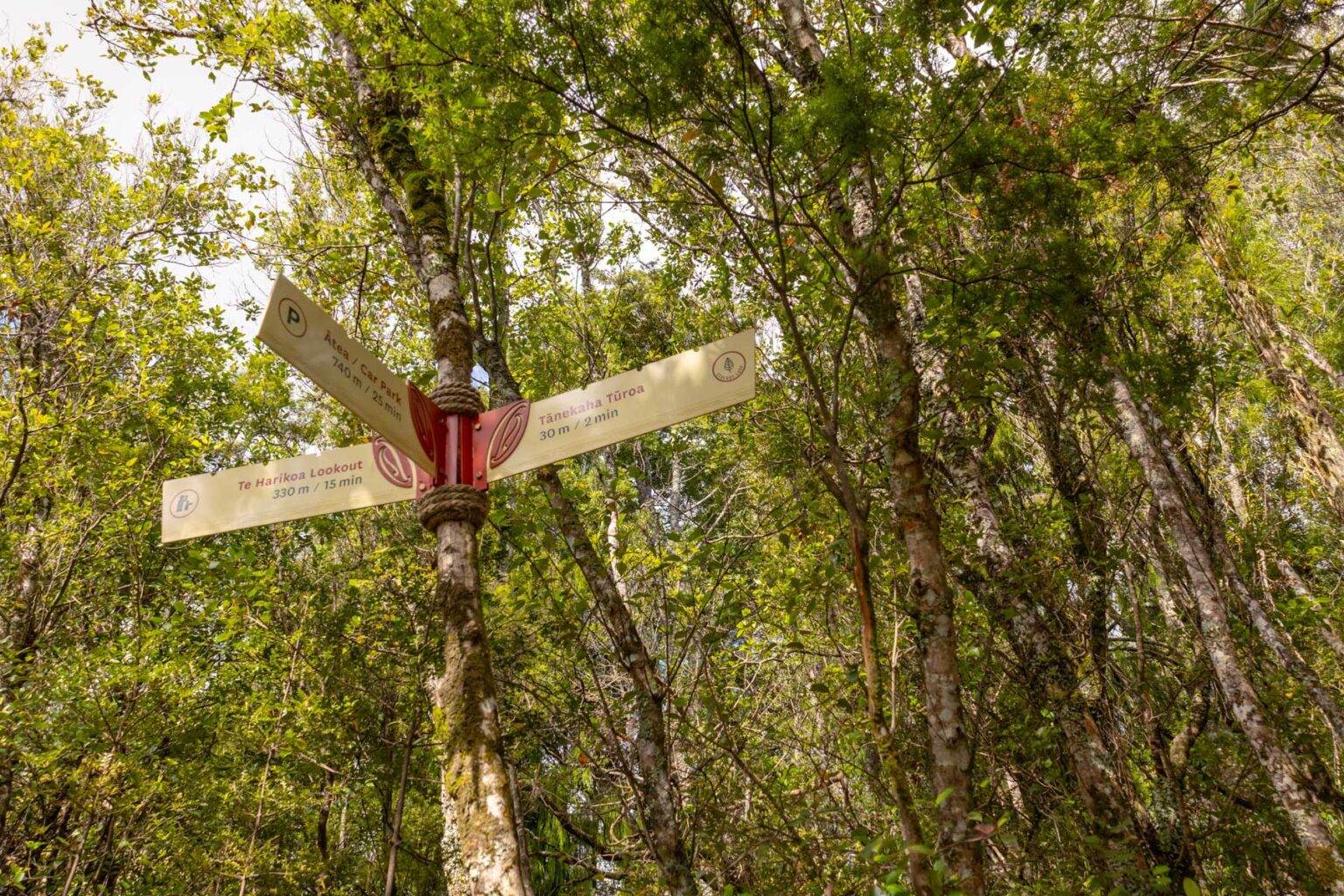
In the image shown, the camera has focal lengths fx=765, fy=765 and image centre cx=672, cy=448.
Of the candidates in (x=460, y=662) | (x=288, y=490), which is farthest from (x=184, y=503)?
(x=460, y=662)

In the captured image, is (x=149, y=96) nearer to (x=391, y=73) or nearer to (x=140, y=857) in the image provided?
(x=391, y=73)

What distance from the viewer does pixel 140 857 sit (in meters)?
4.91

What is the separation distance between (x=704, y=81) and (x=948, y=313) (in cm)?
144

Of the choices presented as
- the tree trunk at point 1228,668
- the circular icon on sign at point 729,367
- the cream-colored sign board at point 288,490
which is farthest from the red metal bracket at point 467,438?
the tree trunk at point 1228,668

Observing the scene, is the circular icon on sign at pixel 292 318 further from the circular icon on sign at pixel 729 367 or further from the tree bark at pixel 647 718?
the tree bark at pixel 647 718

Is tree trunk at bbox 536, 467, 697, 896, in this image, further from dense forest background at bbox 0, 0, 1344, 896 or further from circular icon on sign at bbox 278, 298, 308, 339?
circular icon on sign at bbox 278, 298, 308, 339

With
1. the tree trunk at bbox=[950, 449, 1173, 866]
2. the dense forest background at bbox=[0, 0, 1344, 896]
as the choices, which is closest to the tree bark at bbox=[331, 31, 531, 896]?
the dense forest background at bbox=[0, 0, 1344, 896]

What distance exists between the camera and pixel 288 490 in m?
2.54

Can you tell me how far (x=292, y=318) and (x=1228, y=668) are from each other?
198 inches

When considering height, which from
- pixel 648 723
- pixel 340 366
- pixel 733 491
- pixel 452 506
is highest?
pixel 733 491

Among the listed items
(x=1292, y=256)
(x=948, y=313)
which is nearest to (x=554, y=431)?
(x=948, y=313)

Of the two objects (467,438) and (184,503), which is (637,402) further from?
(184,503)

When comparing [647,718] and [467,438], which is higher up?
[467,438]

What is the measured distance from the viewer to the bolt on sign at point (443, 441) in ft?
7.77
